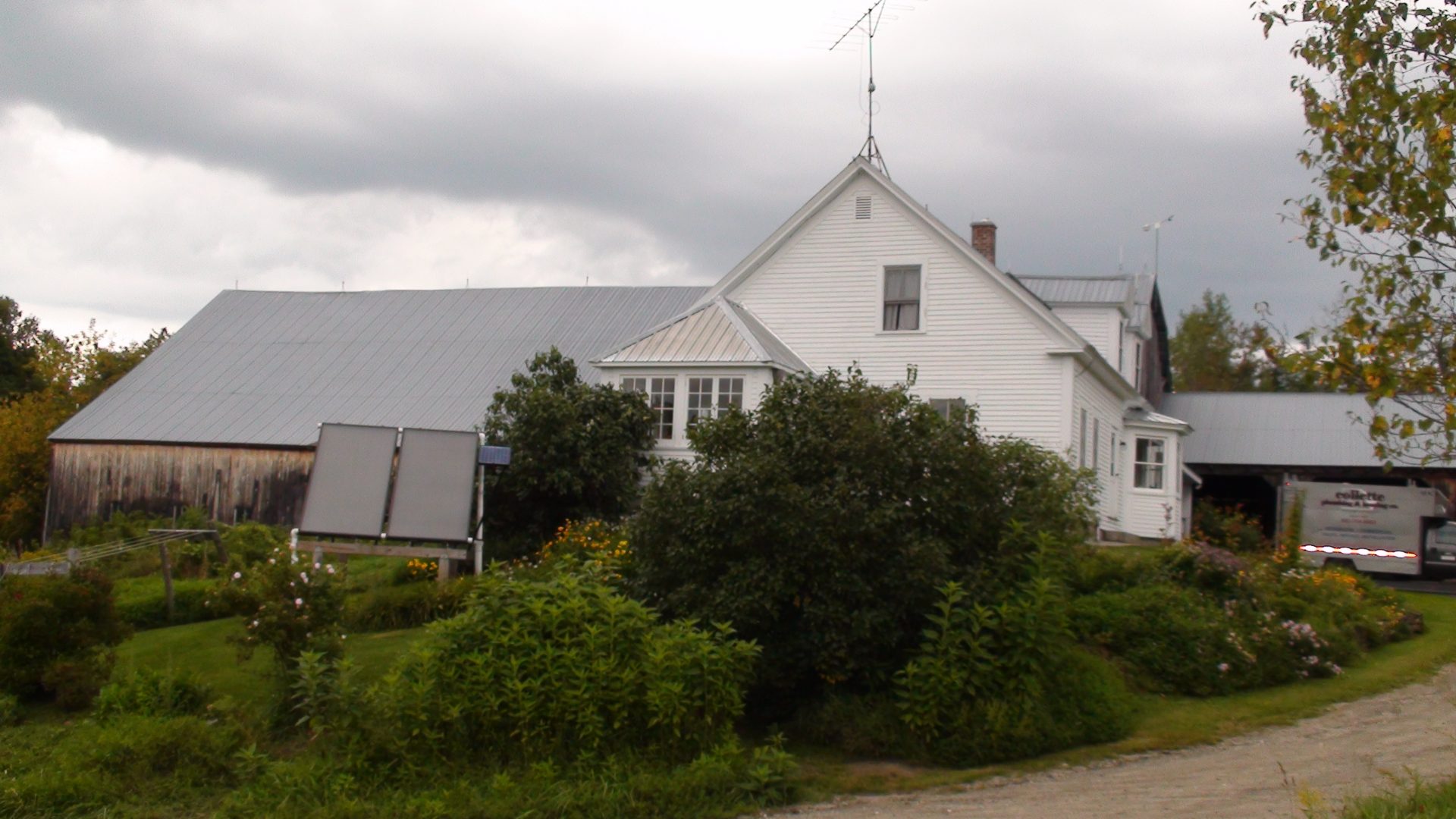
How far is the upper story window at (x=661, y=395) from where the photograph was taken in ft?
82.1

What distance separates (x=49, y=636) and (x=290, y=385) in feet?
63.8

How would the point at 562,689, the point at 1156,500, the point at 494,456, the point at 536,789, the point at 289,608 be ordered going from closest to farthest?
the point at 536,789 → the point at 562,689 → the point at 289,608 → the point at 494,456 → the point at 1156,500

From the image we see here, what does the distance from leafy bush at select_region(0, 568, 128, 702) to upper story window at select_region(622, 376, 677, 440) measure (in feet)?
41.0

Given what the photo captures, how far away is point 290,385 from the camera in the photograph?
32.3 metres

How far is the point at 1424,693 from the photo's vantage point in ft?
45.8

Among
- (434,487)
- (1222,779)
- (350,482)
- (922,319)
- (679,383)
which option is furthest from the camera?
(922,319)

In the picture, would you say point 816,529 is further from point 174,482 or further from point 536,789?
point 174,482

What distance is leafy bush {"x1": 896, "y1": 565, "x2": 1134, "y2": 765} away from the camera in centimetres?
1148

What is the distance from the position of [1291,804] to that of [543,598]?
623 centimetres

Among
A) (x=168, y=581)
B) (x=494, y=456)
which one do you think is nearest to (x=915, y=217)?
(x=494, y=456)

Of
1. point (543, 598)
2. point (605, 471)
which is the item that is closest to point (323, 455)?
point (605, 471)

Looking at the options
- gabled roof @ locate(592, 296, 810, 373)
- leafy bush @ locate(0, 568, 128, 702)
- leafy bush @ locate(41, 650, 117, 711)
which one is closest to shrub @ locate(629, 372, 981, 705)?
leafy bush @ locate(41, 650, 117, 711)

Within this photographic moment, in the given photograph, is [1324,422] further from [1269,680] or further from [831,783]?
[831,783]

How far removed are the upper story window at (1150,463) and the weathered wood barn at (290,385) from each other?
38.1 feet
